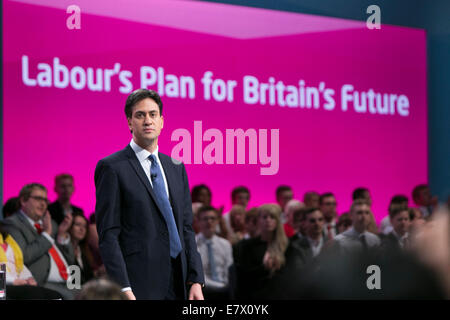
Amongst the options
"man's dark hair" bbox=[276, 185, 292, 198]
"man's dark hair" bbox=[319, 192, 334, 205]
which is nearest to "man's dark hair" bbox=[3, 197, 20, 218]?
"man's dark hair" bbox=[276, 185, 292, 198]

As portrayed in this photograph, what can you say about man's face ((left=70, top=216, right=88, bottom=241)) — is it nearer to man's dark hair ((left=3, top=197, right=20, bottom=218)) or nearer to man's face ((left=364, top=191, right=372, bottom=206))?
man's dark hair ((left=3, top=197, right=20, bottom=218))

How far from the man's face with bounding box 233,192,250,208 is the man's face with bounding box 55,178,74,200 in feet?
2.77

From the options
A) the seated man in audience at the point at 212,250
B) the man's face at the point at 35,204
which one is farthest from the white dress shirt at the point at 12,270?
the seated man in audience at the point at 212,250

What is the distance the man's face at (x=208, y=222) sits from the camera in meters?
3.92

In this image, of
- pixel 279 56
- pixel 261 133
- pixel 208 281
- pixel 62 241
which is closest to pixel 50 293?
pixel 62 241

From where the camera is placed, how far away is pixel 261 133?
7.97 ft

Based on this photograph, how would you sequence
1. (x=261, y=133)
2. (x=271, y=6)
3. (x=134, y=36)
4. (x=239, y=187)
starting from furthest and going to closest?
(x=134, y=36) < (x=239, y=187) < (x=271, y=6) < (x=261, y=133)

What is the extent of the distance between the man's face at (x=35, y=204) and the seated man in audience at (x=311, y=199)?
152cm

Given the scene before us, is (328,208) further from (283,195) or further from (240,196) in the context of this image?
(240,196)

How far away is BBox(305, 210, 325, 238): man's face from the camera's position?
3668 millimetres

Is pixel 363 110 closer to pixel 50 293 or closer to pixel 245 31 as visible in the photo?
pixel 245 31

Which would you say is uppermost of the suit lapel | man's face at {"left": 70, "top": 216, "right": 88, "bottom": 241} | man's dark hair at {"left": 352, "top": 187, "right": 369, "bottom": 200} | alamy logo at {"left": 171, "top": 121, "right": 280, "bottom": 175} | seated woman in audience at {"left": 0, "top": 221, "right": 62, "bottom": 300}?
alamy logo at {"left": 171, "top": 121, "right": 280, "bottom": 175}

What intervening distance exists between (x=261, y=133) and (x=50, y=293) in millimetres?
1533

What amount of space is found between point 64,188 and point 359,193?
167 centimetres
